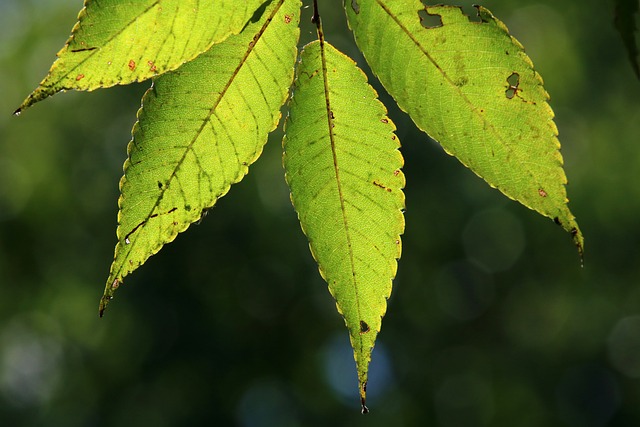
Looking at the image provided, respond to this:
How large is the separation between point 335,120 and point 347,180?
0.06 metres

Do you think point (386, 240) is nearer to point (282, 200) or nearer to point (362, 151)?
point (362, 151)

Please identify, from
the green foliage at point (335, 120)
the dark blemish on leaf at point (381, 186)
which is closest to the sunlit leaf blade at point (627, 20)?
the green foliage at point (335, 120)

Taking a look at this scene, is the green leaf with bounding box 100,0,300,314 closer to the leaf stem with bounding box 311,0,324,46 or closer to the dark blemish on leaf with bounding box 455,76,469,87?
the leaf stem with bounding box 311,0,324,46

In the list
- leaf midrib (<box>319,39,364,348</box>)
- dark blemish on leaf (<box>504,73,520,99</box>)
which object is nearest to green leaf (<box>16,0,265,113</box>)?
leaf midrib (<box>319,39,364,348</box>)

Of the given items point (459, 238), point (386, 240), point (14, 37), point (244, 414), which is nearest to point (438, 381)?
point (459, 238)

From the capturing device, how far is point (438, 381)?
1243 cm

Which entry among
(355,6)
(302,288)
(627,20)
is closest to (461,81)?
(355,6)

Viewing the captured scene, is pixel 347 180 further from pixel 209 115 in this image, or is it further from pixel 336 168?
pixel 209 115

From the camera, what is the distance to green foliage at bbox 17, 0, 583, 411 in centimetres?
66

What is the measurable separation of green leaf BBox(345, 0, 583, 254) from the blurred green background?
1015cm

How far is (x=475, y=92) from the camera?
667mm

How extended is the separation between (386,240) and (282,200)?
10701mm

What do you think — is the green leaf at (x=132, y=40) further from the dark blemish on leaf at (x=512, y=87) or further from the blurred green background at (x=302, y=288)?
the blurred green background at (x=302, y=288)

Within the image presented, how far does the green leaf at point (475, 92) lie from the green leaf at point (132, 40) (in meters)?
0.15
